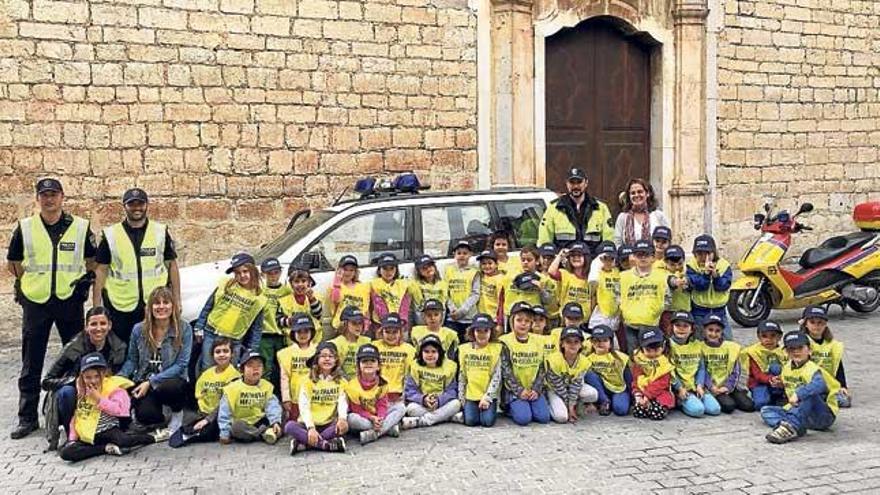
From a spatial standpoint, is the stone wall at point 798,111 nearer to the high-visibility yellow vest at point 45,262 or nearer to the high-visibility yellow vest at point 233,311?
the high-visibility yellow vest at point 233,311

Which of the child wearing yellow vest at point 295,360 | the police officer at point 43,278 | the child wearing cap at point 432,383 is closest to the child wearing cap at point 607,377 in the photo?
the child wearing cap at point 432,383

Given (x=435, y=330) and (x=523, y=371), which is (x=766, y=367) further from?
(x=435, y=330)

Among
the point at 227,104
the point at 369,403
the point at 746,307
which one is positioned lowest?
the point at 369,403

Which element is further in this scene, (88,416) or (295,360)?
(295,360)

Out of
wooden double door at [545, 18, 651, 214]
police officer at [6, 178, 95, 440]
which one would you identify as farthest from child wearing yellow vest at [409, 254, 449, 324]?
wooden double door at [545, 18, 651, 214]

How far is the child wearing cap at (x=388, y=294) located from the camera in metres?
6.54

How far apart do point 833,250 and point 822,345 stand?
3896mm

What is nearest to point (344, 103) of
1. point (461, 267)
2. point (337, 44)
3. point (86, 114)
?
point (337, 44)

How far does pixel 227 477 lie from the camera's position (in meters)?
4.96

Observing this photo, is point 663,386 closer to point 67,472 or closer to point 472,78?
point 67,472

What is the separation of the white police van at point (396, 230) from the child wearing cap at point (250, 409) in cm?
101

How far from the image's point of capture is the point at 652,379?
20.1 feet

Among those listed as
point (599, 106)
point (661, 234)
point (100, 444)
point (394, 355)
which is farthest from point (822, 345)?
point (599, 106)

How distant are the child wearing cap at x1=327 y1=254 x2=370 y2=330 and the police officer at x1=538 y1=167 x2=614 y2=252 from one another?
1613 mm
